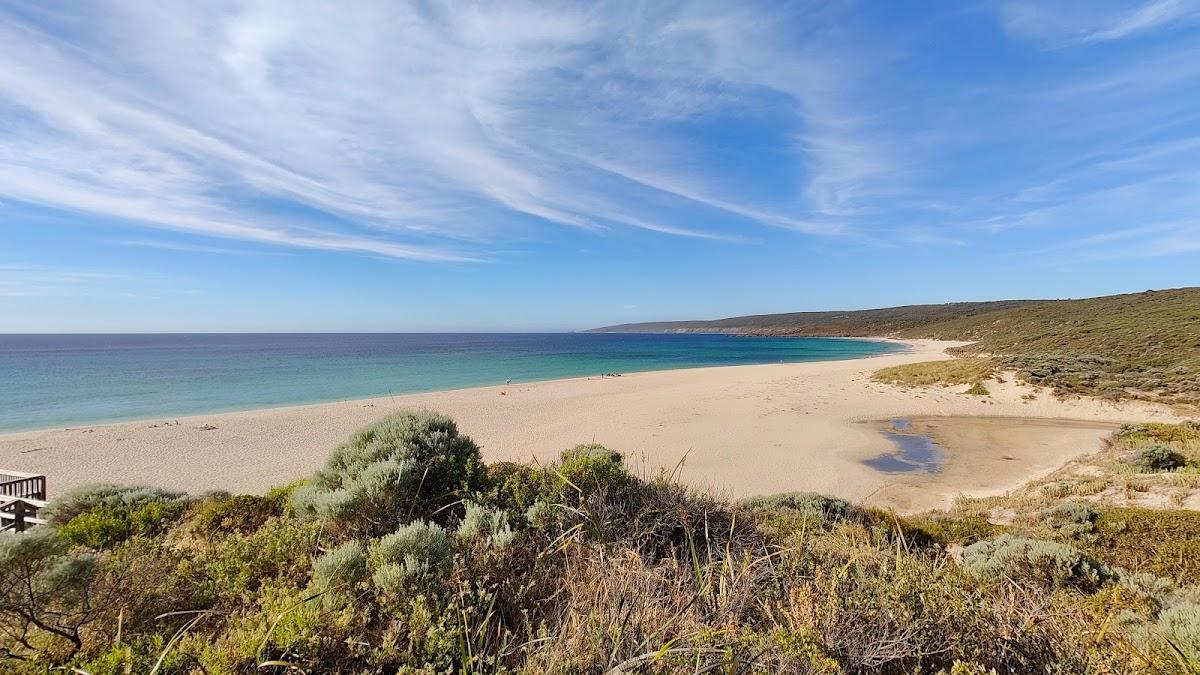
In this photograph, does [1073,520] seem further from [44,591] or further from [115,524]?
[115,524]

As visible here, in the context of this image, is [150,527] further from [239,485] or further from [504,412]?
[504,412]

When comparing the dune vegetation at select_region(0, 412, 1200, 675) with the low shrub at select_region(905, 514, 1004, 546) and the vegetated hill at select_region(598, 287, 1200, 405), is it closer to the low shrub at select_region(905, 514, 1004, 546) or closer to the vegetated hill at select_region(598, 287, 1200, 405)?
the low shrub at select_region(905, 514, 1004, 546)

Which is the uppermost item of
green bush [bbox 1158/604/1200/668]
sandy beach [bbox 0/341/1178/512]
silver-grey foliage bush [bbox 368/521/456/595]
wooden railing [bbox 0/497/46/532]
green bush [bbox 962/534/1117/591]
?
silver-grey foliage bush [bbox 368/521/456/595]

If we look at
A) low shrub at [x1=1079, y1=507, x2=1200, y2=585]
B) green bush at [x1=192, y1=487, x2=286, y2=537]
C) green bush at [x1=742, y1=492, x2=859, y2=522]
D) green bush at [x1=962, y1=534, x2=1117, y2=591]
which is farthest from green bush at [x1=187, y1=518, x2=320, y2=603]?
low shrub at [x1=1079, y1=507, x2=1200, y2=585]

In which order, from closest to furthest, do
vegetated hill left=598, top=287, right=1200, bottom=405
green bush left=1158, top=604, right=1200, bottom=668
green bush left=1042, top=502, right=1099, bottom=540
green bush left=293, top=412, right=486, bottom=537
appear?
green bush left=1158, top=604, right=1200, bottom=668, green bush left=293, top=412, right=486, bottom=537, green bush left=1042, top=502, right=1099, bottom=540, vegetated hill left=598, top=287, right=1200, bottom=405

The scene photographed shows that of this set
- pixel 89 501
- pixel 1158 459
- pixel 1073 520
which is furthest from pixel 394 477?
pixel 1158 459

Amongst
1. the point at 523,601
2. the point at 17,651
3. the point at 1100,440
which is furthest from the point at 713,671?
the point at 1100,440

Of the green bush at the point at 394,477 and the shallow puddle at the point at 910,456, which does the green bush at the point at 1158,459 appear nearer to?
the shallow puddle at the point at 910,456

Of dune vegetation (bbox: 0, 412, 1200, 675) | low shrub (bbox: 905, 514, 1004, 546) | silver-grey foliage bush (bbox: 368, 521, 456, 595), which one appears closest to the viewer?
dune vegetation (bbox: 0, 412, 1200, 675)

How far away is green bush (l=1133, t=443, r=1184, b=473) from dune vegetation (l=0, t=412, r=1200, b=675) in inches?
264

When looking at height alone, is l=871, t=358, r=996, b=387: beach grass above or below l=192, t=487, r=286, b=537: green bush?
below

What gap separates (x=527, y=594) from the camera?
8.34 feet

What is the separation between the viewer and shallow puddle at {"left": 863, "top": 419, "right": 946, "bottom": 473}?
38.3 ft

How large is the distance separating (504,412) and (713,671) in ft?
62.1
